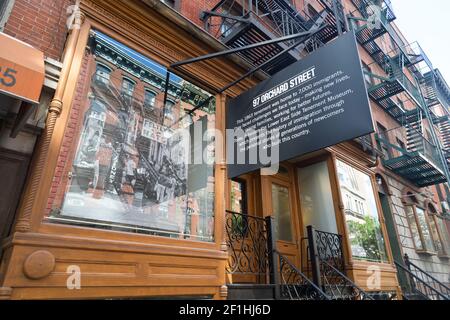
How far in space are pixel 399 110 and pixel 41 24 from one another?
15.9 meters

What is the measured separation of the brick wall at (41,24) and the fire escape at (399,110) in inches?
406

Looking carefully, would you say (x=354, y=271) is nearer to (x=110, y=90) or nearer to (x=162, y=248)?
(x=162, y=248)

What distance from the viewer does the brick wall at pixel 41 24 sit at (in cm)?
379

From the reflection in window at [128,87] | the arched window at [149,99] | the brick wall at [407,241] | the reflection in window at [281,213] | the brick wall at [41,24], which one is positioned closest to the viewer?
the brick wall at [41,24]

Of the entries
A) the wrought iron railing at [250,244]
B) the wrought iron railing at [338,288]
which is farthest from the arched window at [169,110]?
the wrought iron railing at [338,288]

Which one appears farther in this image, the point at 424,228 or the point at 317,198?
the point at 424,228

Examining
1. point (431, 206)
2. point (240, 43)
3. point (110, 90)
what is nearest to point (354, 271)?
point (240, 43)

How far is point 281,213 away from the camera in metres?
7.60

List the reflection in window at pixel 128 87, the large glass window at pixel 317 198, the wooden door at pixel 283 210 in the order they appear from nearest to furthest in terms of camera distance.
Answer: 1. the reflection in window at pixel 128 87
2. the wooden door at pixel 283 210
3. the large glass window at pixel 317 198

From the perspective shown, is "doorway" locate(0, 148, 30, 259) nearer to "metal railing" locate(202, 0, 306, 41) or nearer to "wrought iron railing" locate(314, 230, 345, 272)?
"metal railing" locate(202, 0, 306, 41)

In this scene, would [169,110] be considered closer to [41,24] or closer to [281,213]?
[41,24]

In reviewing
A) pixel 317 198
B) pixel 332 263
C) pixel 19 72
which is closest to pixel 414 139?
pixel 317 198

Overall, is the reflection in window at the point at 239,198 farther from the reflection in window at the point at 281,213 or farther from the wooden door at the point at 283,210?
the reflection in window at the point at 281,213

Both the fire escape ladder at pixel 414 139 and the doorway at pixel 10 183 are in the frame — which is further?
the fire escape ladder at pixel 414 139
